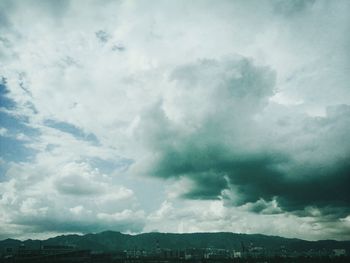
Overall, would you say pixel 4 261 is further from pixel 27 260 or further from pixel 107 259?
pixel 107 259

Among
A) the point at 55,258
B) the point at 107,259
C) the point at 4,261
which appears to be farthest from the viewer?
the point at 107,259

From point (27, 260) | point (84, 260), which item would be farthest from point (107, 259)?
point (27, 260)

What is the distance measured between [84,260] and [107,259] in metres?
16.1

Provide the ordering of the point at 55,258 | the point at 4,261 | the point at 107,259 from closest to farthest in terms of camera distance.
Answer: the point at 4,261
the point at 55,258
the point at 107,259

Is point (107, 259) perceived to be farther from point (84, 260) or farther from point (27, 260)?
point (27, 260)

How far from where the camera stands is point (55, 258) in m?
136

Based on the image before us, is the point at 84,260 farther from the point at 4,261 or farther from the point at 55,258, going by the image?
the point at 4,261

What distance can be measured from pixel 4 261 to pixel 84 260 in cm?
3402

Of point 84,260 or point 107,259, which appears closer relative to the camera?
point 84,260

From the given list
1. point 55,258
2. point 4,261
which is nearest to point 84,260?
point 55,258

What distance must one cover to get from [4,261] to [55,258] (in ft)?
66.6

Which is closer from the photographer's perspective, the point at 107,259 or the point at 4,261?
the point at 4,261

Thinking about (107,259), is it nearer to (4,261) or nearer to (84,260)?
(84,260)

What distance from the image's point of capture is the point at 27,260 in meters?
129
